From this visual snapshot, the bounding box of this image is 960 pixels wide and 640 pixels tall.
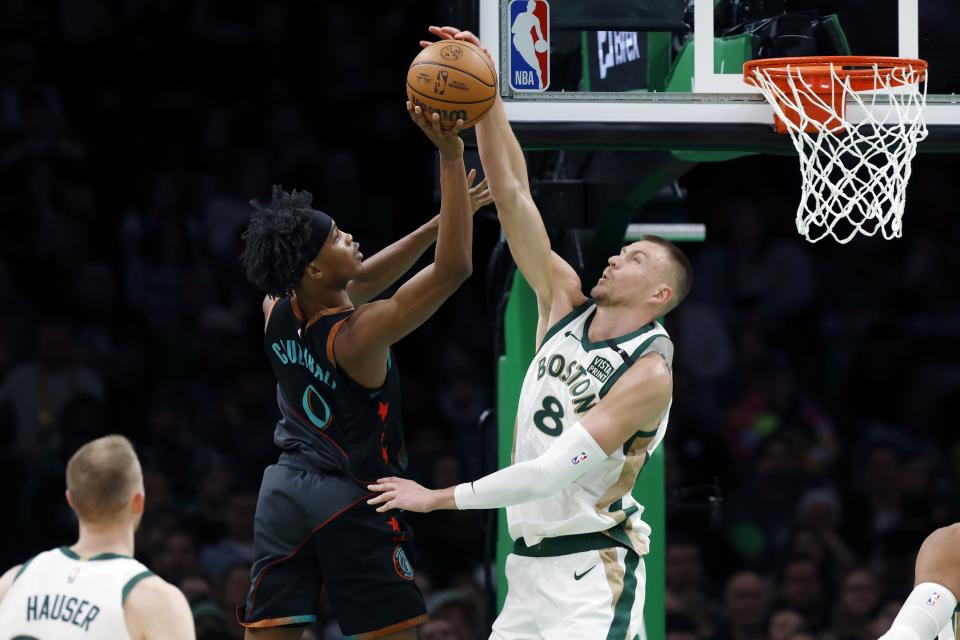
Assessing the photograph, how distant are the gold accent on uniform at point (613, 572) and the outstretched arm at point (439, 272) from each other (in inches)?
35.2

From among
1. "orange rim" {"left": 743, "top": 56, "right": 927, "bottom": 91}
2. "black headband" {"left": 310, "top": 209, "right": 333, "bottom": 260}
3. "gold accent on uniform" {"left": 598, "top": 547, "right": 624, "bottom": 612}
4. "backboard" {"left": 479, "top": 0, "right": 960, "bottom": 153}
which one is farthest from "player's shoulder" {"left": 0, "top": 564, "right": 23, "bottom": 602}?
"orange rim" {"left": 743, "top": 56, "right": 927, "bottom": 91}

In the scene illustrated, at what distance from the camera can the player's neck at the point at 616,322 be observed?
4617mm

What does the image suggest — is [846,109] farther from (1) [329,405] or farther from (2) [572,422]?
(1) [329,405]

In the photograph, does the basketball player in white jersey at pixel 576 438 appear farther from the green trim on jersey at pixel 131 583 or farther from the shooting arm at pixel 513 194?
the green trim on jersey at pixel 131 583

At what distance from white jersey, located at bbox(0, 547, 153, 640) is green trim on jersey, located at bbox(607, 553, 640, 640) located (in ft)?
4.47

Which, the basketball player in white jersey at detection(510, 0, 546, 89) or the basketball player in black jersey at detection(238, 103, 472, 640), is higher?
the basketball player in white jersey at detection(510, 0, 546, 89)

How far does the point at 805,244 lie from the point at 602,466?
6177mm

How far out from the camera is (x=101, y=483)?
3.99 metres

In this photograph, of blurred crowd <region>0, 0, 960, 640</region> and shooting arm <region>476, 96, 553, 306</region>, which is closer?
shooting arm <region>476, 96, 553, 306</region>

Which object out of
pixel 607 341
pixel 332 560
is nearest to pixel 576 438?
pixel 607 341

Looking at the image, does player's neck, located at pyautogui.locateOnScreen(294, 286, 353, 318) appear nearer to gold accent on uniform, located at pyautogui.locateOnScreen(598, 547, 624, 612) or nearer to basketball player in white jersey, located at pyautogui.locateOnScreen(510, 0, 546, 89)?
basketball player in white jersey, located at pyautogui.locateOnScreen(510, 0, 546, 89)

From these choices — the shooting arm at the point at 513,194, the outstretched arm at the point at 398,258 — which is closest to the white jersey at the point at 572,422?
the shooting arm at the point at 513,194

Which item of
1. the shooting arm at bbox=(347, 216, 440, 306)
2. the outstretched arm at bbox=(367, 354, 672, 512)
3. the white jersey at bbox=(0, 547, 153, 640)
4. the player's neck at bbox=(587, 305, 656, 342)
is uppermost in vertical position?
the shooting arm at bbox=(347, 216, 440, 306)

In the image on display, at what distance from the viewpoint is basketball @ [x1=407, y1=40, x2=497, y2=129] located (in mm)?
4379
